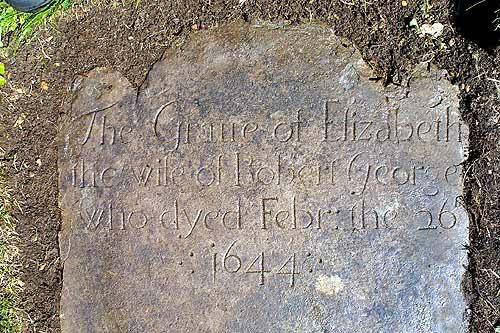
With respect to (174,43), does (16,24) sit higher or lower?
higher

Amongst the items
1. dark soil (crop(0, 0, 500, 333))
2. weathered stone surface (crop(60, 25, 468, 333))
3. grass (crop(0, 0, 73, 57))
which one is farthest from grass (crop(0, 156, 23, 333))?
grass (crop(0, 0, 73, 57))

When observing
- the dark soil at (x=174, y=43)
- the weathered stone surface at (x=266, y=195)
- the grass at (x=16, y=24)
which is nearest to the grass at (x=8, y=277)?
the dark soil at (x=174, y=43)

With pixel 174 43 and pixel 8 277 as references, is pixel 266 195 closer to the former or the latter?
pixel 174 43

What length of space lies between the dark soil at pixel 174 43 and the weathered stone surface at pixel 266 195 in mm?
81

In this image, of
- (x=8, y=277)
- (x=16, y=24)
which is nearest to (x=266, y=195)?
(x=8, y=277)

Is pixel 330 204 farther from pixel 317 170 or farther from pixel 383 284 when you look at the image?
pixel 383 284

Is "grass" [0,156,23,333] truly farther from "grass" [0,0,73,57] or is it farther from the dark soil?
"grass" [0,0,73,57]

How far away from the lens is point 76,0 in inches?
110

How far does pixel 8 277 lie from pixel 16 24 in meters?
1.25

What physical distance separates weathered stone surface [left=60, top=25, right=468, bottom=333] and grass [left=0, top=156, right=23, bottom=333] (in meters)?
0.29

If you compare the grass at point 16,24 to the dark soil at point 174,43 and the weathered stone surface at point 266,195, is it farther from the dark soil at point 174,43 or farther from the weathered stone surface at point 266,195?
the weathered stone surface at point 266,195

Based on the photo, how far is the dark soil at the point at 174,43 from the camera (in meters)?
2.63

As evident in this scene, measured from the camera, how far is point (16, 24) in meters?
2.81

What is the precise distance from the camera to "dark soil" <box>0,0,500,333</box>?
8.63ft
